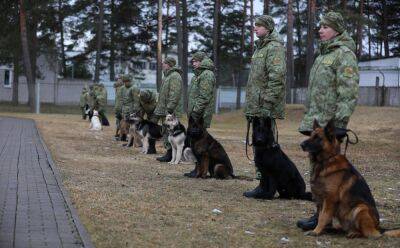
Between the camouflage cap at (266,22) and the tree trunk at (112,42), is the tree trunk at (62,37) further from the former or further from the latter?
the camouflage cap at (266,22)

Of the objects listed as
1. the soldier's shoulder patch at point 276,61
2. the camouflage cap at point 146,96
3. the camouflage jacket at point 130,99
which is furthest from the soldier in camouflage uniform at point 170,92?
the soldier's shoulder patch at point 276,61

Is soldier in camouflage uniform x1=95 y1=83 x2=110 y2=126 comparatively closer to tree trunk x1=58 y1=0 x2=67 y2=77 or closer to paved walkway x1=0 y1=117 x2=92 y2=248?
paved walkway x1=0 y1=117 x2=92 y2=248

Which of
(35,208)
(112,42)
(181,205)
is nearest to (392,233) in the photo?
(181,205)

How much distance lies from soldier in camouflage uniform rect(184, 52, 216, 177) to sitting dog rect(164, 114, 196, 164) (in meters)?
1.58

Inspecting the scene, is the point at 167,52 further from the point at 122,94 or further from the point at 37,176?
the point at 37,176

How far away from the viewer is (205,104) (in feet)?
34.4

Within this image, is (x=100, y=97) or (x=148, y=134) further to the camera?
(x=100, y=97)

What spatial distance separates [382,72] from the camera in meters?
39.0

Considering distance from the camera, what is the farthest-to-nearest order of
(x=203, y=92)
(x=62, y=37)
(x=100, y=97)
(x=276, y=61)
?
(x=62, y=37), (x=100, y=97), (x=203, y=92), (x=276, y=61)

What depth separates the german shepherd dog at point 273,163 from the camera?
25.7ft

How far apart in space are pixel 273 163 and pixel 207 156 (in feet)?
8.52

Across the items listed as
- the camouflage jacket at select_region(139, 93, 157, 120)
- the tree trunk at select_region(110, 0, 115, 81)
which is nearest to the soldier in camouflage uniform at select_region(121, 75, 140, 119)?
the camouflage jacket at select_region(139, 93, 157, 120)

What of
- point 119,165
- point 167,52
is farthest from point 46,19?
point 119,165

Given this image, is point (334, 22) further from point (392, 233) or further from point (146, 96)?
point (146, 96)
